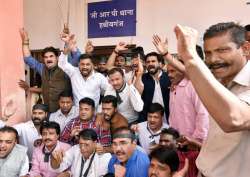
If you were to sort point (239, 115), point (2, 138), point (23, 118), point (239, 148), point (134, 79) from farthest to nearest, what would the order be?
point (23, 118) → point (134, 79) → point (2, 138) → point (239, 148) → point (239, 115)

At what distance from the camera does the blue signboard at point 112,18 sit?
6801 mm

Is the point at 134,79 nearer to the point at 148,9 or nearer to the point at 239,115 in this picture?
the point at 148,9

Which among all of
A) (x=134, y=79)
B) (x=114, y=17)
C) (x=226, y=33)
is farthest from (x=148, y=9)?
(x=226, y=33)

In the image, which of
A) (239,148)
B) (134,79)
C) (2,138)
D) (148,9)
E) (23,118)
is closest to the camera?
(239,148)

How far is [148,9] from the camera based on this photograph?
6660 mm

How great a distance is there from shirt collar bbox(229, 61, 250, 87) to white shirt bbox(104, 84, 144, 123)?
2.87 meters

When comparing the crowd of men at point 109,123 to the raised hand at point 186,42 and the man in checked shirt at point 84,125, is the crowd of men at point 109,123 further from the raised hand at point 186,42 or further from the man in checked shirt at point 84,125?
the raised hand at point 186,42

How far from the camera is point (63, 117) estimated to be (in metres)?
4.46

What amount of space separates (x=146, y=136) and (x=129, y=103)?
49cm

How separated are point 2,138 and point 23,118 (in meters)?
0.82

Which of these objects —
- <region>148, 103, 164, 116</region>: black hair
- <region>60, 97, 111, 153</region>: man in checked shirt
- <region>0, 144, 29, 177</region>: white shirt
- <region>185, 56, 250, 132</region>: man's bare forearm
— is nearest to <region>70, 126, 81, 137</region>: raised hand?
<region>60, 97, 111, 153</region>: man in checked shirt

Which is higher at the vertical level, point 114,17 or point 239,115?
point 114,17

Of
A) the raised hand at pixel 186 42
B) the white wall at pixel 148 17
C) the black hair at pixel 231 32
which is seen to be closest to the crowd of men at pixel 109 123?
the black hair at pixel 231 32

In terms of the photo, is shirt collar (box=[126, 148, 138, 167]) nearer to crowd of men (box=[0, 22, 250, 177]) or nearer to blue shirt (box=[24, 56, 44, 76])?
crowd of men (box=[0, 22, 250, 177])
